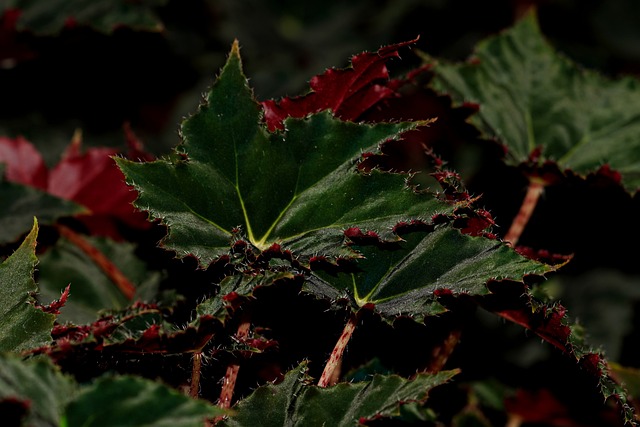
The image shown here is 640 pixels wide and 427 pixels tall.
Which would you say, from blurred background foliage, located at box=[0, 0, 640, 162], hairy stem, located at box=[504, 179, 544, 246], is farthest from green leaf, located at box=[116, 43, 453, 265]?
blurred background foliage, located at box=[0, 0, 640, 162]

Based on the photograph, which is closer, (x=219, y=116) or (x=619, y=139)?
(x=219, y=116)

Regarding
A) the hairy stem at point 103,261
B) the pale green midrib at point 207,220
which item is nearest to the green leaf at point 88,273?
the hairy stem at point 103,261

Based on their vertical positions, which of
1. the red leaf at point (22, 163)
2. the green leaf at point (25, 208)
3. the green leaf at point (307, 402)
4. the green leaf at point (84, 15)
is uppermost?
the green leaf at point (84, 15)

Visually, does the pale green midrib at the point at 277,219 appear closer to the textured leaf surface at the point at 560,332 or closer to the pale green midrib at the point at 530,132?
the textured leaf surface at the point at 560,332

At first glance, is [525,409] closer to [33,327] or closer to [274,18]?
[33,327]

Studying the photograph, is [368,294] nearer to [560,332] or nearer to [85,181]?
[560,332]

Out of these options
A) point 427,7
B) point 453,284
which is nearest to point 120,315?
point 453,284
